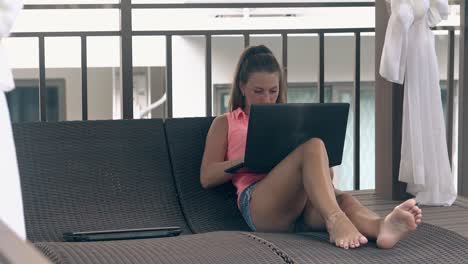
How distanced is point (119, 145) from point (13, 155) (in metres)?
1.25

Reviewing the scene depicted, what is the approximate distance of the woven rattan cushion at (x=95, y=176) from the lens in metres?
3.35

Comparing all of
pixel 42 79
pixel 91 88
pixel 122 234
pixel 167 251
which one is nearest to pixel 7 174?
pixel 167 251

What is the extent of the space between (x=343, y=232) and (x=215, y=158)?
791 millimetres

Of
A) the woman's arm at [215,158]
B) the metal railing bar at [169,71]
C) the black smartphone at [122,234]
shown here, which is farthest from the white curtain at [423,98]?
the black smartphone at [122,234]

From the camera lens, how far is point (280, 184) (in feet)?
10.3

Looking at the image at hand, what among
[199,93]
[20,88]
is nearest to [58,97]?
[20,88]

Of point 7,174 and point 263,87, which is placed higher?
point 263,87

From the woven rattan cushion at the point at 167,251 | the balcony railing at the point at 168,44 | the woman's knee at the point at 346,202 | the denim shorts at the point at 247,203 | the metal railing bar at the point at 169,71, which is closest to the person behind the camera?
the woven rattan cushion at the point at 167,251

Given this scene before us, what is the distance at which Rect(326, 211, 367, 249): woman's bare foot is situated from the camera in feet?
8.89

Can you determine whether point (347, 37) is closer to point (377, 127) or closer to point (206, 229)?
point (377, 127)

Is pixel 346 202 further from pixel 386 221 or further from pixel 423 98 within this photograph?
pixel 423 98

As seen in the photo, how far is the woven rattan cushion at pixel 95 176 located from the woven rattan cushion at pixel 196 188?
4 centimetres

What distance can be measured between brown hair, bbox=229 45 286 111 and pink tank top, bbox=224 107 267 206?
0.06 metres

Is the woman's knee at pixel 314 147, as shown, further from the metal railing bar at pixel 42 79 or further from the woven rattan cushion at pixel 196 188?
the metal railing bar at pixel 42 79
